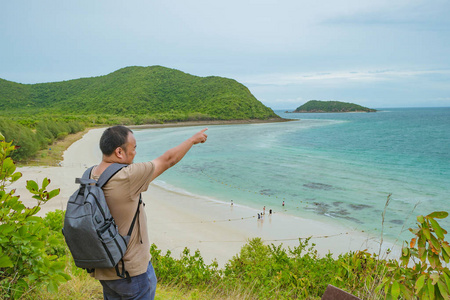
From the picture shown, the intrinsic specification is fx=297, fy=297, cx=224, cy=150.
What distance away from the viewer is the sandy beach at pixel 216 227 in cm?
1193

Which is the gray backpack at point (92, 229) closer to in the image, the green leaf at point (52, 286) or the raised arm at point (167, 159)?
the raised arm at point (167, 159)

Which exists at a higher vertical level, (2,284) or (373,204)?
(2,284)

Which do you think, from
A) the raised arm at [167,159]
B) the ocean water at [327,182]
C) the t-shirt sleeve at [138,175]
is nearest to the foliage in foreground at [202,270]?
the t-shirt sleeve at [138,175]

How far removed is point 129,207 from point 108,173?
25cm

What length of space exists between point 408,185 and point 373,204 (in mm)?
8558

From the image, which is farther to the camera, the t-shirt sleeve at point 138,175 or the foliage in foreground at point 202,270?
the t-shirt sleeve at point 138,175

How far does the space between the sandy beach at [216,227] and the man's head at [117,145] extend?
874 cm

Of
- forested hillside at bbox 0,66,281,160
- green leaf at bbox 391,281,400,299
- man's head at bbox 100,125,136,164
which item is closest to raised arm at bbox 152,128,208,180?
man's head at bbox 100,125,136,164

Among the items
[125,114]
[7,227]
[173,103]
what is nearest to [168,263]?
[7,227]

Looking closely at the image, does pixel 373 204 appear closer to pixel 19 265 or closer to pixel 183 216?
pixel 183 216

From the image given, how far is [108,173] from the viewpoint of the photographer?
1784 millimetres

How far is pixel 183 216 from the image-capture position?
15.4 meters

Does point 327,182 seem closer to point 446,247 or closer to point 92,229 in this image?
point 446,247

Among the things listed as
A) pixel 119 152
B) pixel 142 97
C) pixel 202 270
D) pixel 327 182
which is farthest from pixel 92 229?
pixel 142 97
